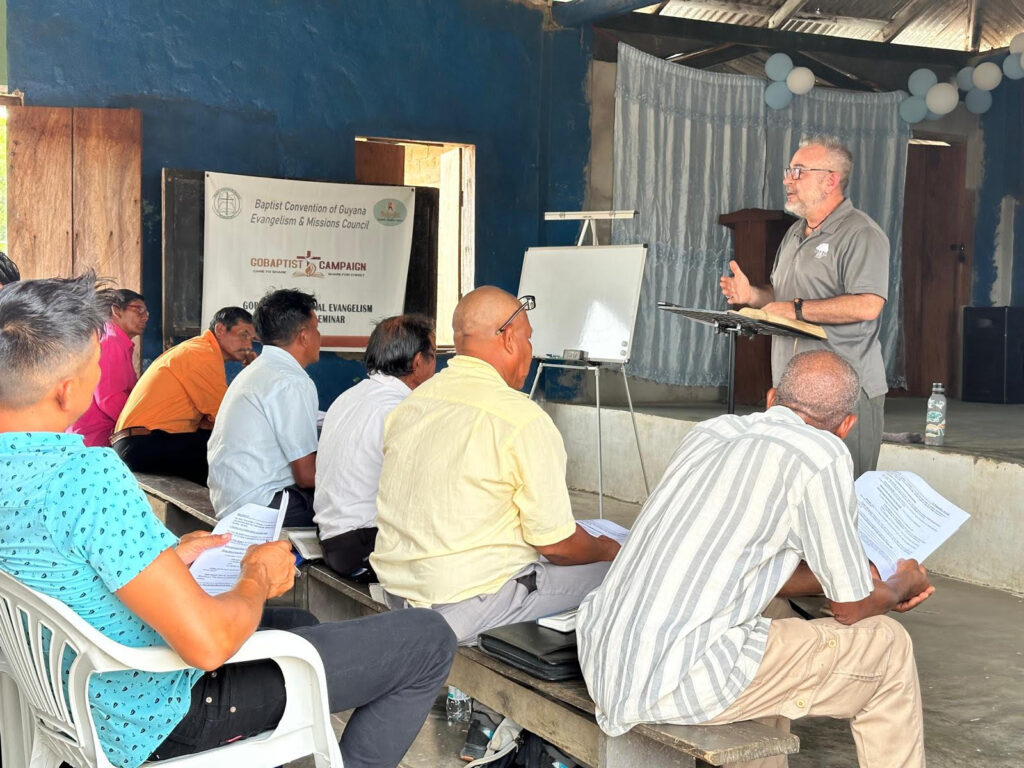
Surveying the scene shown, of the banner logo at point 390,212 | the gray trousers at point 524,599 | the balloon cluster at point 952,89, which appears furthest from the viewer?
the balloon cluster at point 952,89

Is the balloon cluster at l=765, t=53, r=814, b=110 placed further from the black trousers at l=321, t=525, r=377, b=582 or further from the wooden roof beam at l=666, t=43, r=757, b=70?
the black trousers at l=321, t=525, r=377, b=582

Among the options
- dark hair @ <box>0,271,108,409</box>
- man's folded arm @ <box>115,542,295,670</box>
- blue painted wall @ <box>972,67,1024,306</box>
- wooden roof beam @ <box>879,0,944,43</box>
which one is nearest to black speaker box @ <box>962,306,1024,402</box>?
blue painted wall @ <box>972,67,1024,306</box>

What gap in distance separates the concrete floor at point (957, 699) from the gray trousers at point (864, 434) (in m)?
0.70

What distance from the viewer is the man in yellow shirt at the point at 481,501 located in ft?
8.12

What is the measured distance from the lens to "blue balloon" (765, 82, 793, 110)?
26.8ft

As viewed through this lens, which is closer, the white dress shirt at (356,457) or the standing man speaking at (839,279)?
the white dress shirt at (356,457)

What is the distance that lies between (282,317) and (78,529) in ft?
7.08

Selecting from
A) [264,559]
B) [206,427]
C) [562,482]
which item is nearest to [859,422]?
[562,482]

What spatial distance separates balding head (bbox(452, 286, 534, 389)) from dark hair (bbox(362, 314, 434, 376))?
0.56 meters

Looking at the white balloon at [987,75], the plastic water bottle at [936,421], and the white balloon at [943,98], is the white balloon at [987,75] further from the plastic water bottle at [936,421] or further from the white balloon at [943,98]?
the plastic water bottle at [936,421]

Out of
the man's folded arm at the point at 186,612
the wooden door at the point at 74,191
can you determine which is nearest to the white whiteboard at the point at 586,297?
the wooden door at the point at 74,191

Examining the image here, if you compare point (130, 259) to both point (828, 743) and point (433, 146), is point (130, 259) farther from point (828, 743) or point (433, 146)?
point (828, 743)

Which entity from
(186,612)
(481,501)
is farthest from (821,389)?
(186,612)

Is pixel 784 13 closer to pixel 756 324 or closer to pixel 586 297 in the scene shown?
pixel 586 297
